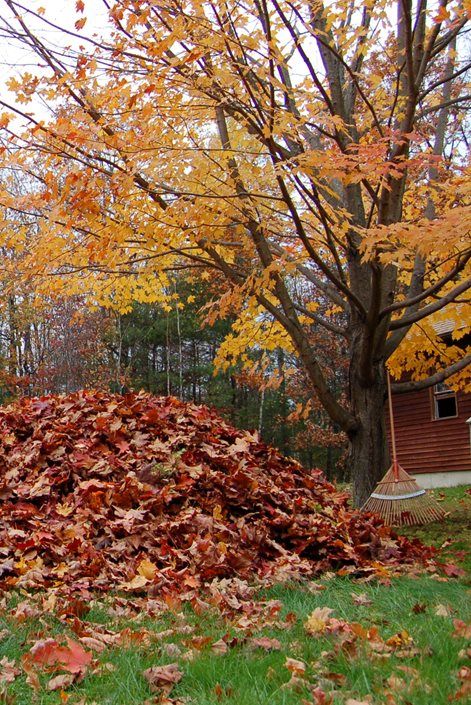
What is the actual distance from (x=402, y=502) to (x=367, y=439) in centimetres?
109

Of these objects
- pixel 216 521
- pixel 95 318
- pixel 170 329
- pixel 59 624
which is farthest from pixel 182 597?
pixel 170 329

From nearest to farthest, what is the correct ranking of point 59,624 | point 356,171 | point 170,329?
point 59,624
point 356,171
point 170,329

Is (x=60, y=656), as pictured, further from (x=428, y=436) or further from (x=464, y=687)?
(x=428, y=436)

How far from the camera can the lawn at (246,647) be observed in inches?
97.0

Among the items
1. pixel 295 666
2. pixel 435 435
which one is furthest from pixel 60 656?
pixel 435 435

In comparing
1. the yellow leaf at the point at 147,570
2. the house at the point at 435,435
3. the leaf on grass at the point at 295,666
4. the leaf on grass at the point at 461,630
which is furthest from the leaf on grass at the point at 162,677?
the house at the point at 435,435

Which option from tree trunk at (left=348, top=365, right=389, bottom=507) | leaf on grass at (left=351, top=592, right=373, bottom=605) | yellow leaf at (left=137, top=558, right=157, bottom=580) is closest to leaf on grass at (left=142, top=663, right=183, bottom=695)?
leaf on grass at (left=351, top=592, right=373, bottom=605)

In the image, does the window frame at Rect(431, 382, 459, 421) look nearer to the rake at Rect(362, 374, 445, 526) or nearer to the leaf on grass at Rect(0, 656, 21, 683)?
the rake at Rect(362, 374, 445, 526)

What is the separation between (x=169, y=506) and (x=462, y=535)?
321 centimetres

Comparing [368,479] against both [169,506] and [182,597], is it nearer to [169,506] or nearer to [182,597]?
[169,506]

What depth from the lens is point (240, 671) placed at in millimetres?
2717

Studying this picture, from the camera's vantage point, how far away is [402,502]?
642 centimetres

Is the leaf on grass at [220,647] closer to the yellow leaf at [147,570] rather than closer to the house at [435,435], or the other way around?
the yellow leaf at [147,570]

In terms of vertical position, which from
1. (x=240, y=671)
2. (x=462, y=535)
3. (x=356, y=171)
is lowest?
(x=462, y=535)
